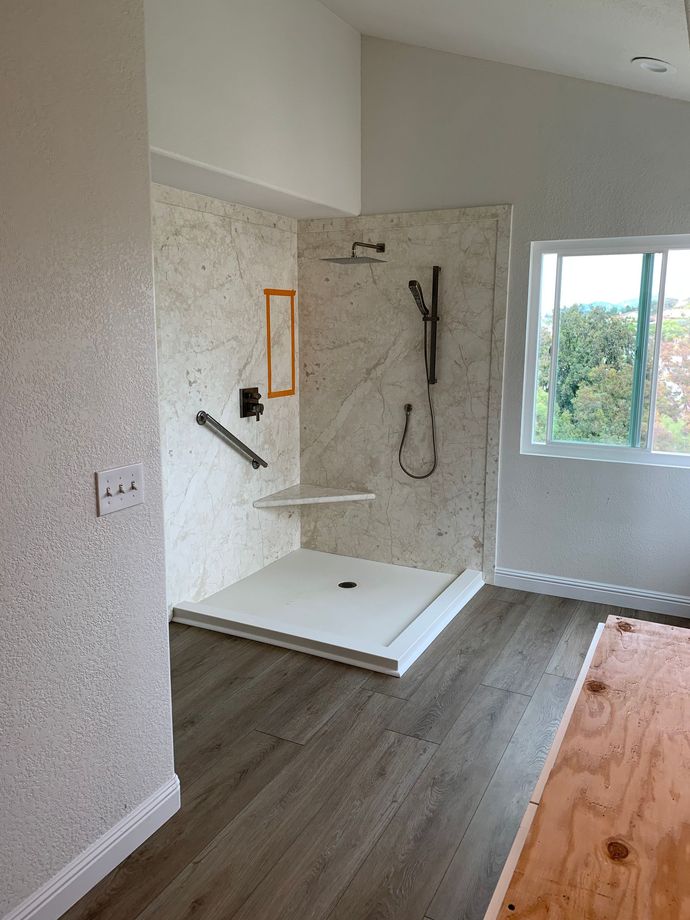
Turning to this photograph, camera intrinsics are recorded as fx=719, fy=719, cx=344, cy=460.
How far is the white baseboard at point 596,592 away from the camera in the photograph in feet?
12.6

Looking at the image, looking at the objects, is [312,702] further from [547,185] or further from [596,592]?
[547,185]

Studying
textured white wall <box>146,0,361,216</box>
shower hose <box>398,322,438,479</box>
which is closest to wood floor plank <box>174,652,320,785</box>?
shower hose <box>398,322,438,479</box>

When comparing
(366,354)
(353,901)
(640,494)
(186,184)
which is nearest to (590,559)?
(640,494)

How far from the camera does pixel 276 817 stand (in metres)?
2.30

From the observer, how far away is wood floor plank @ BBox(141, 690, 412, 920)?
78.0 inches

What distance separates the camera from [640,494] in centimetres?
384

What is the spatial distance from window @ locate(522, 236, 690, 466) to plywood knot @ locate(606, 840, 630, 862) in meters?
2.85

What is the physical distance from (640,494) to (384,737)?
6.56 feet

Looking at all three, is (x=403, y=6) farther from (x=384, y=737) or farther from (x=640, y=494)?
(x=384, y=737)

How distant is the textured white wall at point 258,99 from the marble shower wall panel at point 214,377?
0.21 metres

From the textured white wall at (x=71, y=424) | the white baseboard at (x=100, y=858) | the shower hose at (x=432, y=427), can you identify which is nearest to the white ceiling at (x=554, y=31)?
the shower hose at (x=432, y=427)

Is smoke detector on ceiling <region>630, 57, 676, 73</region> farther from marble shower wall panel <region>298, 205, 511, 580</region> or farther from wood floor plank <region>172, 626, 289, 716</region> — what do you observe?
wood floor plank <region>172, 626, 289, 716</region>

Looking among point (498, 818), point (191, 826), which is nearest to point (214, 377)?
point (191, 826)

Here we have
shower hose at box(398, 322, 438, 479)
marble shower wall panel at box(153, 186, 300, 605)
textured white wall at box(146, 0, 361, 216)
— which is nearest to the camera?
textured white wall at box(146, 0, 361, 216)
